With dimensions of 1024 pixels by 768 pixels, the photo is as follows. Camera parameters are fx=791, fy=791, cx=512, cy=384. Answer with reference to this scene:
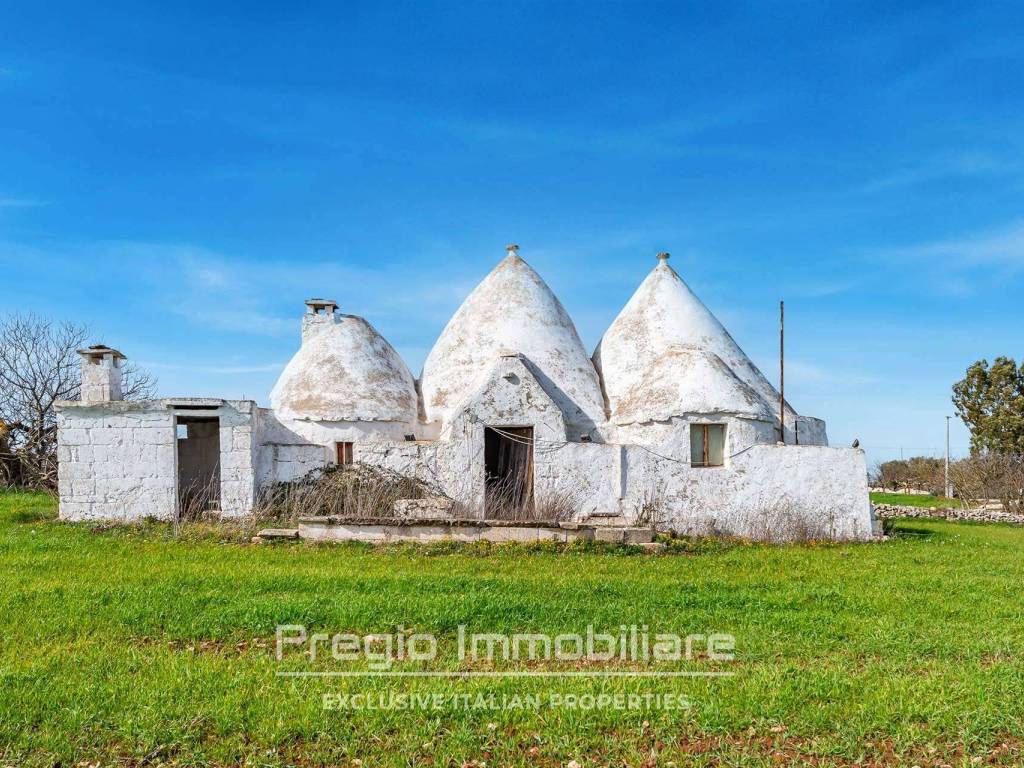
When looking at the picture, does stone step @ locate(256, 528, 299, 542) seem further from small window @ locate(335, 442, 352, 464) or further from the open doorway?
the open doorway

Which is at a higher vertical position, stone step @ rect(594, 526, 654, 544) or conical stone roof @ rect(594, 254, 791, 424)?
conical stone roof @ rect(594, 254, 791, 424)

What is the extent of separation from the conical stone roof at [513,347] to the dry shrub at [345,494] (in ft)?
6.69

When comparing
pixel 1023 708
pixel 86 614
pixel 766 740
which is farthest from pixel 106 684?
pixel 1023 708

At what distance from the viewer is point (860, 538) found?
531 inches

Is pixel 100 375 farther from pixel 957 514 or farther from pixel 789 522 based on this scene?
pixel 957 514

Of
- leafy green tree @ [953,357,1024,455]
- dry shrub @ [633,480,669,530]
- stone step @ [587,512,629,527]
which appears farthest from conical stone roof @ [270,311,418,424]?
leafy green tree @ [953,357,1024,455]

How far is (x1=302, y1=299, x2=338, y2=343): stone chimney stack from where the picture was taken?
56.2 feet

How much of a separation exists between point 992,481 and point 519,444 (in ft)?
58.2

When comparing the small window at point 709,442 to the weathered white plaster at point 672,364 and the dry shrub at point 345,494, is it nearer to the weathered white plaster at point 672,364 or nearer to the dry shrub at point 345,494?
the weathered white plaster at point 672,364

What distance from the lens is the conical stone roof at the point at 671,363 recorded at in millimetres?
14328

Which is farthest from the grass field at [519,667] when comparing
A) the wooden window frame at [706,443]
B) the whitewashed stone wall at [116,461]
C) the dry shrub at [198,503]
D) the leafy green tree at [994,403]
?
the leafy green tree at [994,403]

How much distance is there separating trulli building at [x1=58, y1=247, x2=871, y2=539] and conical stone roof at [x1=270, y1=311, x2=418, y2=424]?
0.04 metres

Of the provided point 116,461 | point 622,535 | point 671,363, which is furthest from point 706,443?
point 116,461

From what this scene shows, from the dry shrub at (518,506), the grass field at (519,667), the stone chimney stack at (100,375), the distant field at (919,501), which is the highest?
the stone chimney stack at (100,375)
